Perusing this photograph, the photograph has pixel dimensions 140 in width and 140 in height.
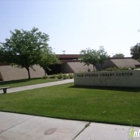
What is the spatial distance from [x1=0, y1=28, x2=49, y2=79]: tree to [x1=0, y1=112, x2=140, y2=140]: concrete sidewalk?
2091cm

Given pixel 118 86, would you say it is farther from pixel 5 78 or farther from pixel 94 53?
pixel 94 53

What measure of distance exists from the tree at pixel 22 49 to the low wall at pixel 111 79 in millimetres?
13440

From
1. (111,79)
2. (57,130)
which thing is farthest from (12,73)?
(57,130)

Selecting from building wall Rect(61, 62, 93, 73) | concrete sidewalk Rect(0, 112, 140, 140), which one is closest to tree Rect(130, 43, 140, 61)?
building wall Rect(61, 62, 93, 73)

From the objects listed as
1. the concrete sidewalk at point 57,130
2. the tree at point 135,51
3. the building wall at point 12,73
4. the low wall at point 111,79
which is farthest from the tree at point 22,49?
the tree at point 135,51

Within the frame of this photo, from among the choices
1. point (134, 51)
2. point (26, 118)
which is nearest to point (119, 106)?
point (26, 118)

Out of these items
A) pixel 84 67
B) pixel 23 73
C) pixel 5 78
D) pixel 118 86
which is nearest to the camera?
pixel 118 86

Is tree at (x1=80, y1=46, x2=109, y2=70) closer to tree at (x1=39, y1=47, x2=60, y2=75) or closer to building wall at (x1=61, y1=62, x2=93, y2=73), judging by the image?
building wall at (x1=61, y1=62, x2=93, y2=73)

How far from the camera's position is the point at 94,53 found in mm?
39344

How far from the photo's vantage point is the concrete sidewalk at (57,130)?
4188 millimetres

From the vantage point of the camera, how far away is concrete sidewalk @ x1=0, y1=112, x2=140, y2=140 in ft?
13.7

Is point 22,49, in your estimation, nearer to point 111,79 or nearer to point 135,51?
point 111,79

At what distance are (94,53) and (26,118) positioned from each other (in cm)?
3444

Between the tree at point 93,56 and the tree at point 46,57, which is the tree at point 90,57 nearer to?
the tree at point 93,56
